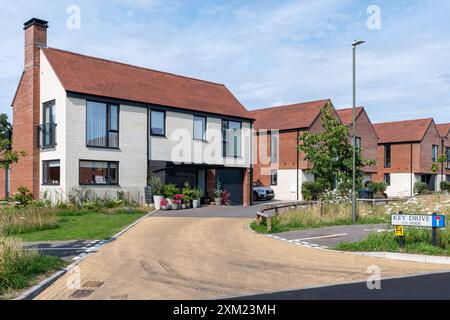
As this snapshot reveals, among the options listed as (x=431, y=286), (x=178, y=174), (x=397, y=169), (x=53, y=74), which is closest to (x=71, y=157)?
(x=53, y=74)

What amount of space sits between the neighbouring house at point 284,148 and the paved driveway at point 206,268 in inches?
919

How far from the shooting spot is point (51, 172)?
24188 millimetres

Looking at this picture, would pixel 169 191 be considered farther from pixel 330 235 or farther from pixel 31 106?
pixel 330 235

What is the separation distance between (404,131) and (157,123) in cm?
3365

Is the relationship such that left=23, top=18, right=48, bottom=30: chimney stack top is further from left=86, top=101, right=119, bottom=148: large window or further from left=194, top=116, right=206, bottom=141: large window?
left=194, top=116, right=206, bottom=141: large window

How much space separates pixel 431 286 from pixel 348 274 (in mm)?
1586

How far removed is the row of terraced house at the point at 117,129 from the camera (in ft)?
77.2

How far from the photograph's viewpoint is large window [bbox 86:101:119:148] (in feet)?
78.5

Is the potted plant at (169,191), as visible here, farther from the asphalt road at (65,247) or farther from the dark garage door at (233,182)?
the asphalt road at (65,247)

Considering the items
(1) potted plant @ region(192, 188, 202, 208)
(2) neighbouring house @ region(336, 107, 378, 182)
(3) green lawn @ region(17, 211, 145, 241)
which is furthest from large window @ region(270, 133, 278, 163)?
(3) green lawn @ region(17, 211, 145, 241)

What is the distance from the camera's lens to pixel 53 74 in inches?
940

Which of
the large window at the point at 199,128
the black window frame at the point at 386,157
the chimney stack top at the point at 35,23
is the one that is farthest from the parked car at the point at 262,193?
the black window frame at the point at 386,157

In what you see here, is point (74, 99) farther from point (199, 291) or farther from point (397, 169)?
point (397, 169)

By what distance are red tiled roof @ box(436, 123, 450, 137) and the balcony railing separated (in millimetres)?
45716
